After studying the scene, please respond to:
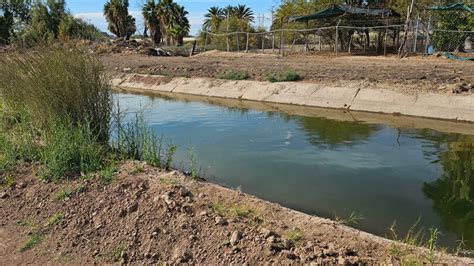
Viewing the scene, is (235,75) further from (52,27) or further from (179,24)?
(179,24)

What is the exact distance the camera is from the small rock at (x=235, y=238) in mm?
3679

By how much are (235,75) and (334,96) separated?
185 inches

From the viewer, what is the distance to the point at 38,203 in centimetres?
468

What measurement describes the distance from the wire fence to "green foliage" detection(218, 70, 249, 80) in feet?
25.7

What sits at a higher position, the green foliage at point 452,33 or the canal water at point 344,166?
the green foliage at point 452,33

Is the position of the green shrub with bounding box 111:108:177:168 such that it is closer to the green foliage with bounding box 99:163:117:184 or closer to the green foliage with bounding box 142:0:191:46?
the green foliage with bounding box 99:163:117:184

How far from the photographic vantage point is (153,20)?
161ft

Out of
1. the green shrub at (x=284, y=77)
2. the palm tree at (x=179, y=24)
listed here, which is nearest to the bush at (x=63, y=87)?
the green shrub at (x=284, y=77)

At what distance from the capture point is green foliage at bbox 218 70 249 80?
659 inches

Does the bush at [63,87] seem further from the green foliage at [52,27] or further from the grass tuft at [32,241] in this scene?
the grass tuft at [32,241]

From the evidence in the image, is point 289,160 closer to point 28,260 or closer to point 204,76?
point 28,260

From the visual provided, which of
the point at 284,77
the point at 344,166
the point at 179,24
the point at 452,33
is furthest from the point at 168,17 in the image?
the point at 344,166

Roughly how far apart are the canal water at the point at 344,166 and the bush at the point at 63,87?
25.5 inches

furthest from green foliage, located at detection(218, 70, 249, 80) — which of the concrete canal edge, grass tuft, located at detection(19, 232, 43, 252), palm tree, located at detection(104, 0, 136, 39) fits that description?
palm tree, located at detection(104, 0, 136, 39)
